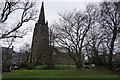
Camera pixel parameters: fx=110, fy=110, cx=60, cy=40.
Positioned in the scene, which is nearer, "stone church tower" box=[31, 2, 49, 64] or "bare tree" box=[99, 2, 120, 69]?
"bare tree" box=[99, 2, 120, 69]

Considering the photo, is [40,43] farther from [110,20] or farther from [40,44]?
[110,20]

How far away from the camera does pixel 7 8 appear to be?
1692 cm

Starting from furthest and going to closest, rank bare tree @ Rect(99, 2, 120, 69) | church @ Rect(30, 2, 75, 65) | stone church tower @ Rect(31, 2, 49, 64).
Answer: stone church tower @ Rect(31, 2, 49, 64) → church @ Rect(30, 2, 75, 65) → bare tree @ Rect(99, 2, 120, 69)

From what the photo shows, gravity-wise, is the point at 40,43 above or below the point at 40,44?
above

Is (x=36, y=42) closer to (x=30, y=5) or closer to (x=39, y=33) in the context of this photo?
(x=39, y=33)

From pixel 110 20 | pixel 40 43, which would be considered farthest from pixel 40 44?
pixel 110 20

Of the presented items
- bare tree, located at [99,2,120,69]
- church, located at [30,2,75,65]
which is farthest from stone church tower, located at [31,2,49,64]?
bare tree, located at [99,2,120,69]

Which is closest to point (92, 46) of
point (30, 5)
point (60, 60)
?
point (30, 5)

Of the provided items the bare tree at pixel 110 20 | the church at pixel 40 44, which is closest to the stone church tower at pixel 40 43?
the church at pixel 40 44

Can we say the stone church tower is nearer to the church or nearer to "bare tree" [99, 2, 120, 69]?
the church

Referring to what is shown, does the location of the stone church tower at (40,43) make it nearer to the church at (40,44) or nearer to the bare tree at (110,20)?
the church at (40,44)

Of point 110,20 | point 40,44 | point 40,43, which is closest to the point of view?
point 110,20

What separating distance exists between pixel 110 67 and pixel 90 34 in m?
9.24

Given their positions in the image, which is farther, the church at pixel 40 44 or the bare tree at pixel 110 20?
the church at pixel 40 44
